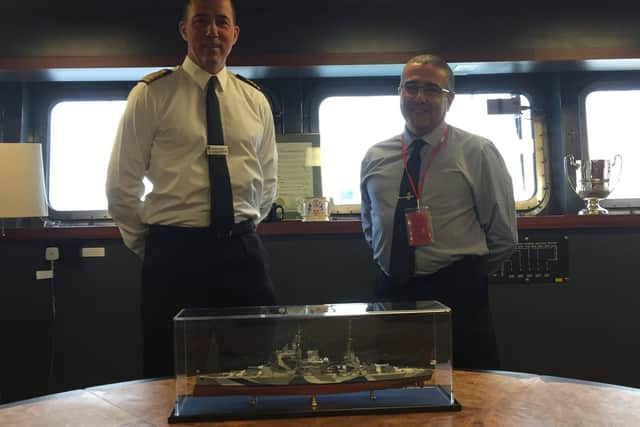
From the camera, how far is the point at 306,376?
3.46 ft

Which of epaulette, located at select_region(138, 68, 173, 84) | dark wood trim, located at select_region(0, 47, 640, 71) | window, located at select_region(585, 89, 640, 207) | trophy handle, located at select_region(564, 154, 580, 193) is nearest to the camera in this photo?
epaulette, located at select_region(138, 68, 173, 84)

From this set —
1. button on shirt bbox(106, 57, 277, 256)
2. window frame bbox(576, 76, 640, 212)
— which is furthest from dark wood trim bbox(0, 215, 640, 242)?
button on shirt bbox(106, 57, 277, 256)

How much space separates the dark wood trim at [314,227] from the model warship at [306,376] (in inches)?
66.2

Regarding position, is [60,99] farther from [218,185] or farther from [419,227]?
[419,227]

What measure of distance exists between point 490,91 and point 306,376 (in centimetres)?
270

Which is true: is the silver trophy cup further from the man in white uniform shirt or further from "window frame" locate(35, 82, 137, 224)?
"window frame" locate(35, 82, 137, 224)

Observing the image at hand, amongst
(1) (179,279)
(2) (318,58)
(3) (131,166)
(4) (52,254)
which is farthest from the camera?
(2) (318,58)

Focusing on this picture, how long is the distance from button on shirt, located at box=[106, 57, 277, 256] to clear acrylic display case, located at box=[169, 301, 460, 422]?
0.70 meters

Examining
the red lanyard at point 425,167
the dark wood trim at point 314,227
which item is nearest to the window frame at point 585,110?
the dark wood trim at point 314,227

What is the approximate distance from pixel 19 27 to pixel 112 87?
1.78 ft

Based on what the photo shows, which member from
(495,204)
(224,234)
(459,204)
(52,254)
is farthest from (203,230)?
(52,254)

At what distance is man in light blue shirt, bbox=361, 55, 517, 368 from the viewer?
1.98 m

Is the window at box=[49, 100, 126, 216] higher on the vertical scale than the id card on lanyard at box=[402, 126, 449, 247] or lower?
higher

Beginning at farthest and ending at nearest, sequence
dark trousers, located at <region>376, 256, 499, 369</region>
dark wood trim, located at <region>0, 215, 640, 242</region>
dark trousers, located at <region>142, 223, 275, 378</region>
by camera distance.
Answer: dark wood trim, located at <region>0, 215, 640, 242</region>, dark trousers, located at <region>376, 256, 499, 369</region>, dark trousers, located at <region>142, 223, 275, 378</region>
